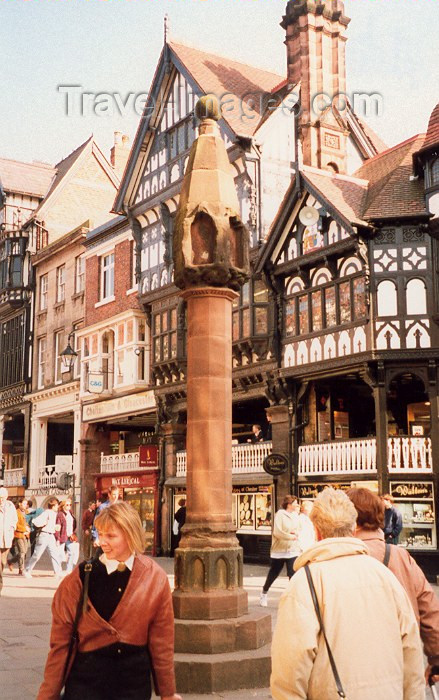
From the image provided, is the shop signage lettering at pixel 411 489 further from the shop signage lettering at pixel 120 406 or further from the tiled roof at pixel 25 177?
the tiled roof at pixel 25 177

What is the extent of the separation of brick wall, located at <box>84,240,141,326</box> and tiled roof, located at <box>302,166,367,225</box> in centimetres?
904

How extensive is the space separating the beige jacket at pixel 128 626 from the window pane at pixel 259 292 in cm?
1991

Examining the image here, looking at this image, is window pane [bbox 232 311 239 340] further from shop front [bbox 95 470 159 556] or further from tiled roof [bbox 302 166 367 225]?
shop front [bbox 95 470 159 556]

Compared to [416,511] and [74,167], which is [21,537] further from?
[74,167]

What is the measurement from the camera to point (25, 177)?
138 ft

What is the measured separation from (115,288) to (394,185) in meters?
12.9

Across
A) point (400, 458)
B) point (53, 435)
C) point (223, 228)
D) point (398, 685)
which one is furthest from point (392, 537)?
point (53, 435)

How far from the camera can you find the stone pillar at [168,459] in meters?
26.6

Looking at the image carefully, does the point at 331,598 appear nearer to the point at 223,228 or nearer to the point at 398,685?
the point at 398,685

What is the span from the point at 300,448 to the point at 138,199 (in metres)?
11.9

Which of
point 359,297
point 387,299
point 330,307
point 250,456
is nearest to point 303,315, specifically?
point 330,307

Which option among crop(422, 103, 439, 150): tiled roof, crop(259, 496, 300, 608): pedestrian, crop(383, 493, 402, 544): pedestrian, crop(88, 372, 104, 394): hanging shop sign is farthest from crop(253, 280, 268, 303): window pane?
crop(259, 496, 300, 608): pedestrian

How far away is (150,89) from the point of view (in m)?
28.6

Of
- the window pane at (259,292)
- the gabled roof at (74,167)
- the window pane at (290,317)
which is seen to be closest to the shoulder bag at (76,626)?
the window pane at (290,317)
